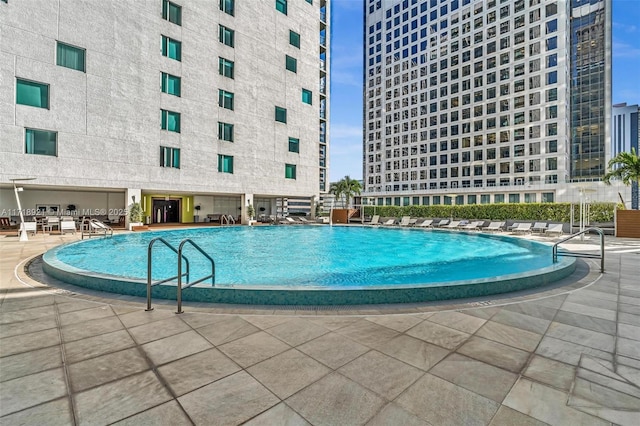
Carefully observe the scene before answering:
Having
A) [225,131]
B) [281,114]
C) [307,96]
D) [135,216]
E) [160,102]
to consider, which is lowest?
[135,216]

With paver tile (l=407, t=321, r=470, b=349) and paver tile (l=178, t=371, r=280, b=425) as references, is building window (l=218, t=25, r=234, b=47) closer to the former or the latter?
paver tile (l=407, t=321, r=470, b=349)

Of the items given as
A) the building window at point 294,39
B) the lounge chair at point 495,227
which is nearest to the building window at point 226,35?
the building window at point 294,39

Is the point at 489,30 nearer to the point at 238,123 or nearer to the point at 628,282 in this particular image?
the point at 238,123

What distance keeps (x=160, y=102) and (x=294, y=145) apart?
39.5ft

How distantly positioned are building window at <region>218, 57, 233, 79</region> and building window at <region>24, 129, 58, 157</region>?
12.4 meters

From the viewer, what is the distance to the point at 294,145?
3047cm

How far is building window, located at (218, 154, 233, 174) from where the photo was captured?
1005 inches

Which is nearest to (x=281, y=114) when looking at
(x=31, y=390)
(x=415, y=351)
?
(x=415, y=351)

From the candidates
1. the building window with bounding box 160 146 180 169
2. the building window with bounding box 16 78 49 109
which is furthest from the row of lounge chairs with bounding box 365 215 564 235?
the building window with bounding box 16 78 49 109

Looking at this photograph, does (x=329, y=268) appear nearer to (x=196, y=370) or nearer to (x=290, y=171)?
(x=196, y=370)

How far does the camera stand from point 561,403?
237 centimetres

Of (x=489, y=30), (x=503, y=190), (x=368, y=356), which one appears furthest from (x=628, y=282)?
(x=489, y=30)

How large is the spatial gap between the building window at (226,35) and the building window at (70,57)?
10.0m

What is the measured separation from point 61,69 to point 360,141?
67250 mm
